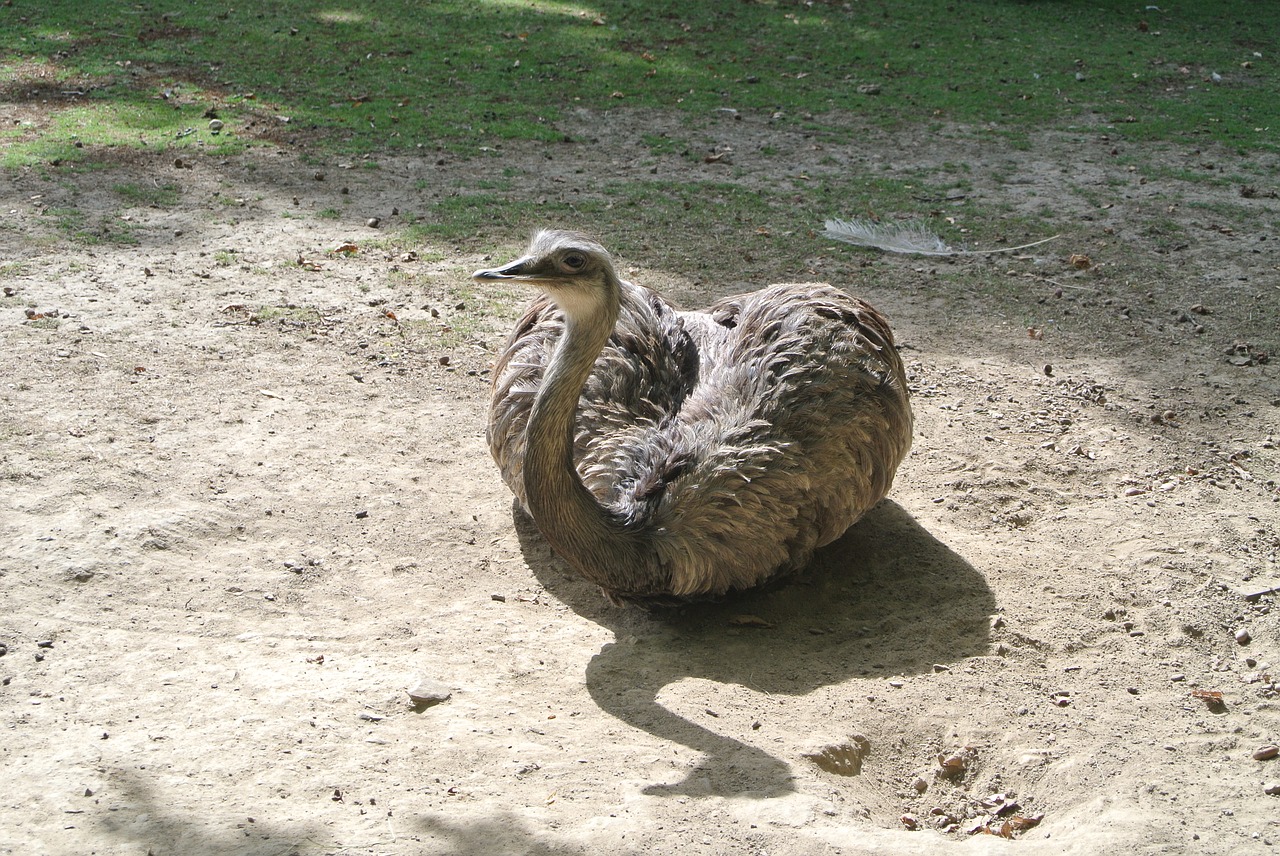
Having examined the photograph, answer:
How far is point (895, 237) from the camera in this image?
26.4 feet

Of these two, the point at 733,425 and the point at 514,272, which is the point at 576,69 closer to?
the point at 733,425

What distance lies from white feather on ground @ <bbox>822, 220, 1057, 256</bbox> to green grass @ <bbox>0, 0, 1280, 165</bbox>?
2.17 m

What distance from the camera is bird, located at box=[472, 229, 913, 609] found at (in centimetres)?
423

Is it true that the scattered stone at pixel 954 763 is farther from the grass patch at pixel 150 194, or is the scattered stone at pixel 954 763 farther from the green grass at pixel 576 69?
the green grass at pixel 576 69

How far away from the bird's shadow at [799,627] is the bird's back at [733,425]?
0.66 feet

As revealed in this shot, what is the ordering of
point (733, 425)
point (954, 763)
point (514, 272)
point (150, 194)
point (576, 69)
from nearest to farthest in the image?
1. point (954, 763)
2. point (514, 272)
3. point (733, 425)
4. point (150, 194)
5. point (576, 69)

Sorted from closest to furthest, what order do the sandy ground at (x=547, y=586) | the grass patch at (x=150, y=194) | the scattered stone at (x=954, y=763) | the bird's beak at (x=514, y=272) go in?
1. the sandy ground at (x=547, y=586)
2. the scattered stone at (x=954, y=763)
3. the bird's beak at (x=514, y=272)
4. the grass patch at (x=150, y=194)

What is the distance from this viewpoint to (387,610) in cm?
459

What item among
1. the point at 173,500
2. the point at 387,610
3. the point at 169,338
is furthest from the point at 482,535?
the point at 169,338

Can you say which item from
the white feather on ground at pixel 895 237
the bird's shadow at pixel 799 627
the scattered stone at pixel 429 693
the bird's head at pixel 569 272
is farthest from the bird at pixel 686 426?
the white feather on ground at pixel 895 237

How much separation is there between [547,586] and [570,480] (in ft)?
2.59

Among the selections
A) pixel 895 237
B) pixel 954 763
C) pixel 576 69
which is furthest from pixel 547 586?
pixel 576 69

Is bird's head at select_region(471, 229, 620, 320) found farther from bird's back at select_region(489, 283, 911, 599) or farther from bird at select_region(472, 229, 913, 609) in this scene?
bird's back at select_region(489, 283, 911, 599)

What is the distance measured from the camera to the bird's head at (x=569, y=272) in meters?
4.12
